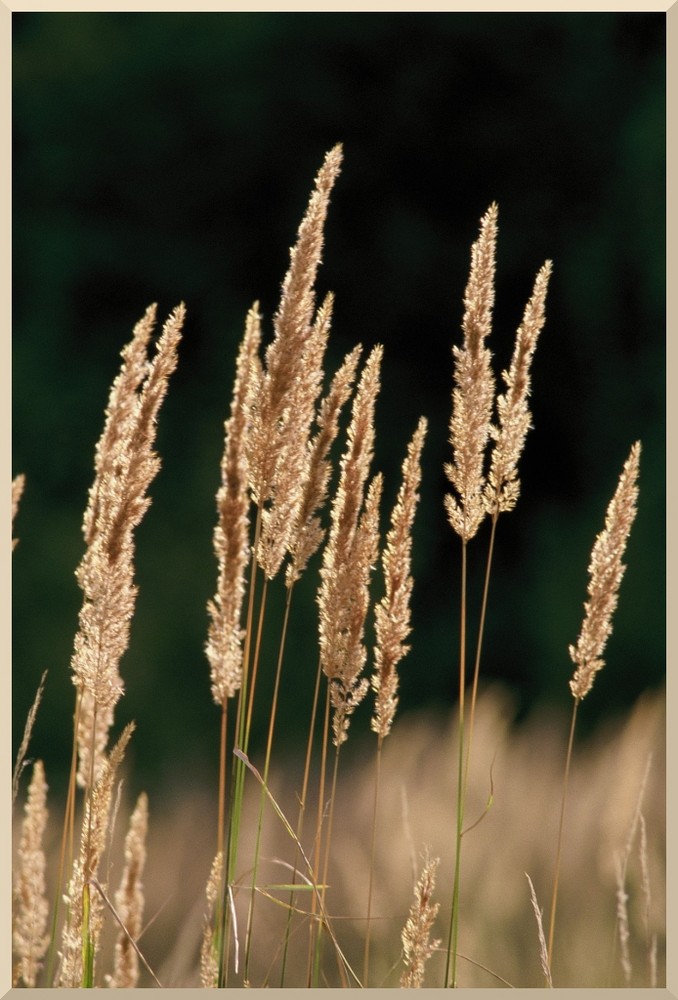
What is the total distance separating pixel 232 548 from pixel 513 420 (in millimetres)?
443

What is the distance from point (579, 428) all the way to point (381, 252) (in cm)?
105

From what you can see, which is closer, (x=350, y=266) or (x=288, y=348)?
(x=288, y=348)

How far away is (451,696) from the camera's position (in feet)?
13.9

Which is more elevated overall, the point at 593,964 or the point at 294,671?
the point at 294,671

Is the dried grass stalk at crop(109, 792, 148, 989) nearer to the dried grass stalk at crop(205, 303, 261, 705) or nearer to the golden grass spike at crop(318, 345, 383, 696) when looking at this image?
the dried grass stalk at crop(205, 303, 261, 705)

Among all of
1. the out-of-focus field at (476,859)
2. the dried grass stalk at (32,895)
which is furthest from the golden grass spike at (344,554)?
the dried grass stalk at (32,895)

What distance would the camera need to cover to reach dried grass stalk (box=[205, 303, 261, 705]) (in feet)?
4.62

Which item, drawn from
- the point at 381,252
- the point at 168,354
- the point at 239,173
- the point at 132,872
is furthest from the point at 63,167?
the point at 132,872

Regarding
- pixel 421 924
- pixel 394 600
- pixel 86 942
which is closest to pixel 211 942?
pixel 86 942

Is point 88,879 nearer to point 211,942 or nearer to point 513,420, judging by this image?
point 211,942

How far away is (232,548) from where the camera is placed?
141cm

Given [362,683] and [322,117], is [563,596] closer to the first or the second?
[322,117]

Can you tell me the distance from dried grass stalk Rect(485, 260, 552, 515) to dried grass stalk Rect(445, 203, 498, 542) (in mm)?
26

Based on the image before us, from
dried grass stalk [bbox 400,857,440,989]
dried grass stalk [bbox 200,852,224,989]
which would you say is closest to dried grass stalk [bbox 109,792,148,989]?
dried grass stalk [bbox 200,852,224,989]
